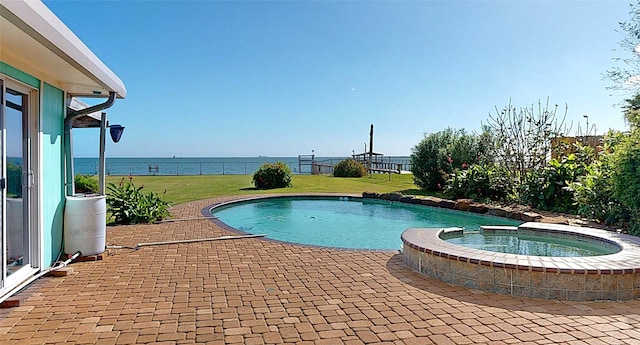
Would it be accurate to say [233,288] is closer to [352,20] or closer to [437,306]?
[437,306]

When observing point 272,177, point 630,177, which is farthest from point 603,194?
point 272,177

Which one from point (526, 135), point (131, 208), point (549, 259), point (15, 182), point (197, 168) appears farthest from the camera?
point (197, 168)

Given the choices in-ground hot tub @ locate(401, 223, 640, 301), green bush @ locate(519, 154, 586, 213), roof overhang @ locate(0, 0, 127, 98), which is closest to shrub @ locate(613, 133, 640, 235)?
in-ground hot tub @ locate(401, 223, 640, 301)

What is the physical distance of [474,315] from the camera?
3.35m

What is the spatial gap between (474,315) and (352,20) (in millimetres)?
11224

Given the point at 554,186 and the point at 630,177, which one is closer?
the point at 630,177

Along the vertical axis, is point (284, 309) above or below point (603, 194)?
below

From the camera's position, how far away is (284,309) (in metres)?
3.43

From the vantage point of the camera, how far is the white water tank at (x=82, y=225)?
5.01 metres

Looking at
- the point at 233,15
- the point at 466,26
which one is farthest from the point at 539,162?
the point at 233,15

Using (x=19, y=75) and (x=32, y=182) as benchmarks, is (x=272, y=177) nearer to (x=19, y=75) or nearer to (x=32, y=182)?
(x=32, y=182)

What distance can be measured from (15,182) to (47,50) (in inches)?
58.1

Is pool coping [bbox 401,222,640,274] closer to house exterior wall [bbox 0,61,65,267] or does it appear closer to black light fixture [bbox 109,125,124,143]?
house exterior wall [bbox 0,61,65,267]

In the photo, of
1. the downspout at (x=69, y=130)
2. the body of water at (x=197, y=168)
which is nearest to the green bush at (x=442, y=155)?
the body of water at (x=197, y=168)
